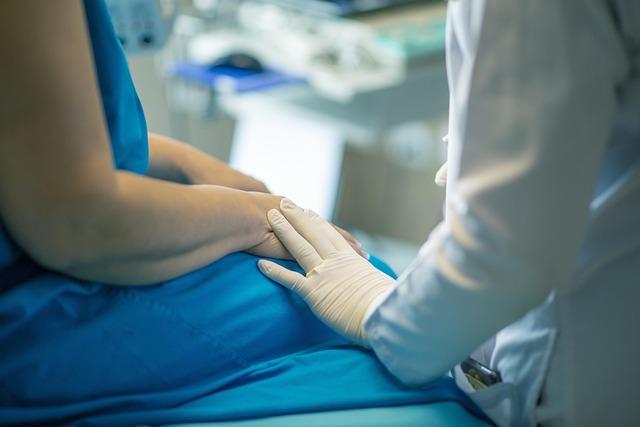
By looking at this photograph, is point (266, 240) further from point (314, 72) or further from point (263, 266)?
point (314, 72)

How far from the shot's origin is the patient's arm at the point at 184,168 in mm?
1360

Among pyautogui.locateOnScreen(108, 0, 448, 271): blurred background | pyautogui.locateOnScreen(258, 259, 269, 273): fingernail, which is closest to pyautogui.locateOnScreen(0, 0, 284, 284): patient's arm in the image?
pyautogui.locateOnScreen(258, 259, 269, 273): fingernail

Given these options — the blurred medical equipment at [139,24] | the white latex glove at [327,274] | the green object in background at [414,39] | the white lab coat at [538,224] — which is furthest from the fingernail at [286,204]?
the green object in background at [414,39]

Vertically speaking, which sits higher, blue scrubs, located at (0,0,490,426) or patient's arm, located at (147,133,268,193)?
patient's arm, located at (147,133,268,193)

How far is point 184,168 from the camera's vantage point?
1373mm

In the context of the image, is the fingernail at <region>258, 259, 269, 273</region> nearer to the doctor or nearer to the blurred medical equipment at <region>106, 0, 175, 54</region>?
the doctor

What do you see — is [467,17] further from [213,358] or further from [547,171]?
[213,358]

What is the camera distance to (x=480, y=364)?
1.13 m

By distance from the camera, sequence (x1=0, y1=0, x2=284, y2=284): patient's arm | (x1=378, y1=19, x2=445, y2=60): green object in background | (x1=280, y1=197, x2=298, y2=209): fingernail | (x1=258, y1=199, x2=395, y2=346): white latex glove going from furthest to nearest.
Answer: (x1=378, y1=19, x2=445, y2=60): green object in background, (x1=280, y1=197, x2=298, y2=209): fingernail, (x1=258, y1=199, x2=395, y2=346): white latex glove, (x1=0, y1=0, x2=284, y2=284): patient's arm

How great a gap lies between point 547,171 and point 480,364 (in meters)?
0.32

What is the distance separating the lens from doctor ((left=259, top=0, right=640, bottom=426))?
0.88 m

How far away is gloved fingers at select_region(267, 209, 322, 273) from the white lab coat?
0.48 feet

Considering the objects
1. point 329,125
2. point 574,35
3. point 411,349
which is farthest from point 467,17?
point 329,125

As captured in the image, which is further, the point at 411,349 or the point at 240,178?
the point at 240,178
